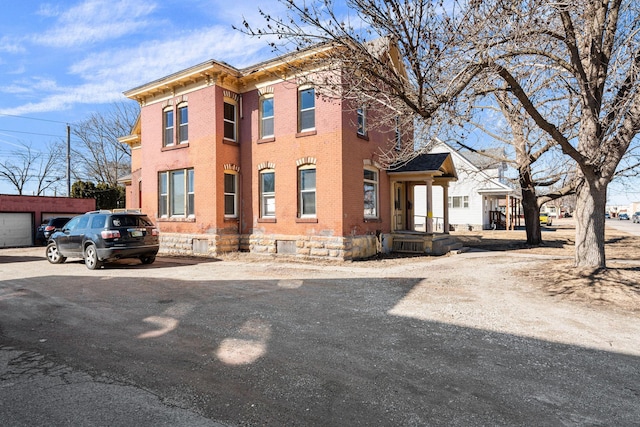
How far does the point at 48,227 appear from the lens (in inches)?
817

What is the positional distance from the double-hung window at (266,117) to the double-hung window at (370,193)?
431cm

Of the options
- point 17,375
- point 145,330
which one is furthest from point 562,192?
point 17,375

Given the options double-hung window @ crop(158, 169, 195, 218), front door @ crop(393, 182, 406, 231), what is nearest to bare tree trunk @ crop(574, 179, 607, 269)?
front door @ crop(393, 182, 406, 231)

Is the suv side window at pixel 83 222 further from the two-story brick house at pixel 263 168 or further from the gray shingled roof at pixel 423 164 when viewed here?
the gray shingled roof at pixel 423 164

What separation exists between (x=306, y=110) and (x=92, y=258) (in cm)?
881

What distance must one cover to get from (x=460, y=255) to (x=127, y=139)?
1995 centimetres

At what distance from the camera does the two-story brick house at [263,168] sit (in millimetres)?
13422

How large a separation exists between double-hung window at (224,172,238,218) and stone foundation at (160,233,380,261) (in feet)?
3.35

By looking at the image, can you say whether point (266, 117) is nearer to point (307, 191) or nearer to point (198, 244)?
point (307, 191)

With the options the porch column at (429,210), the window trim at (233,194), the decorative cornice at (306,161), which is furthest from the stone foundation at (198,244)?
the porch column at (429,210)

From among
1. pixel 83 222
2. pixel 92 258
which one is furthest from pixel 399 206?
pixel 83 222

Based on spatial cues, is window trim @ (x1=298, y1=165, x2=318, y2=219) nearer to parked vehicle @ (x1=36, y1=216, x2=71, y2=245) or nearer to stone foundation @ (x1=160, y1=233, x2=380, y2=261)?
stone foundation @ (x1=160, y1=233, x2=380, y2=261)

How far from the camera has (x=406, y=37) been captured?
6508mm

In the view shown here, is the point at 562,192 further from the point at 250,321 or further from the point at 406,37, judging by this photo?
the point at 250,321
